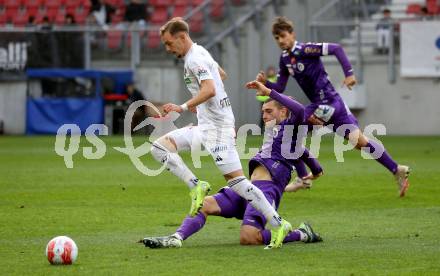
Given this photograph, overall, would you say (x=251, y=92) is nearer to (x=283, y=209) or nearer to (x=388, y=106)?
(x=388, y=106)

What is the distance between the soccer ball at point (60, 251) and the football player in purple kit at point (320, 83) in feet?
20.1

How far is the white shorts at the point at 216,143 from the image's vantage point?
35.2ft

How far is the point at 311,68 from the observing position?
16.4 meters

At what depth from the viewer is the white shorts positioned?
10.7 metres

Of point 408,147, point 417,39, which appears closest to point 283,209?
point 408,147

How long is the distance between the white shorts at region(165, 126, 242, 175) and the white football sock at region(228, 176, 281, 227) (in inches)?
5.5

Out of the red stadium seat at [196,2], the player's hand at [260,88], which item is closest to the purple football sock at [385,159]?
the player's hand at [260,88]

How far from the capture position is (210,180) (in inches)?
749

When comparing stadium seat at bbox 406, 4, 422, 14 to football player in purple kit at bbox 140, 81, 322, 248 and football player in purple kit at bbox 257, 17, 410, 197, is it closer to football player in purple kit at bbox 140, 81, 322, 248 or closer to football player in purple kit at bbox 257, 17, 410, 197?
football player in purple kit at bbox 257, 17, 410, 197

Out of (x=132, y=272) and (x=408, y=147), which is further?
(x=408, y=147)

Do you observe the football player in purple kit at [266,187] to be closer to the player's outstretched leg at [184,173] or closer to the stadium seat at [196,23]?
the player's outstretched leg at [184,173]

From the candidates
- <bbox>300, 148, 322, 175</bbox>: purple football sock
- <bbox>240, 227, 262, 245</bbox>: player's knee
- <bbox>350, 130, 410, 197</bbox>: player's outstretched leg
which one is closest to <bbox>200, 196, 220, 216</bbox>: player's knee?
<bbox>240, 227, 262, 245</bbox>: player's knee

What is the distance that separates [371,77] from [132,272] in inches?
988

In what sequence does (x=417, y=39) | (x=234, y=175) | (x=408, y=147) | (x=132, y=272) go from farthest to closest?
(x=417, y=39), (x=408, y=147), (x=234, y=175), (x=132, y=272)
